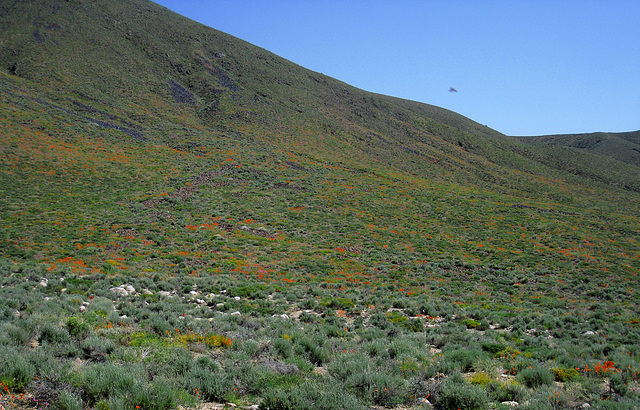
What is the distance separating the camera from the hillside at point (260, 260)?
5.78 meters

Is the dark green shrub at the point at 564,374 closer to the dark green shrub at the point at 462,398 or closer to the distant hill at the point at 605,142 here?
the dark green shrub at the point at 462,398

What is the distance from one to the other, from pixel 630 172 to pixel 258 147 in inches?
3497

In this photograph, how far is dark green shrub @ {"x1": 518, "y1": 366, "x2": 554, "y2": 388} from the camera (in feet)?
20.7

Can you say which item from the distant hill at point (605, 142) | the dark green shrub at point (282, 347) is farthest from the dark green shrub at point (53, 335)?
the distant hill at point (605, 142)

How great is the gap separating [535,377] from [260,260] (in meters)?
14.2

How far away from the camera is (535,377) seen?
6445 mm

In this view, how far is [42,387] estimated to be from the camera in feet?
15.1

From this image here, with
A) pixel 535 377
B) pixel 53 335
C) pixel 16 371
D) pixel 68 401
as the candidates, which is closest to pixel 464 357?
pixel 535 377

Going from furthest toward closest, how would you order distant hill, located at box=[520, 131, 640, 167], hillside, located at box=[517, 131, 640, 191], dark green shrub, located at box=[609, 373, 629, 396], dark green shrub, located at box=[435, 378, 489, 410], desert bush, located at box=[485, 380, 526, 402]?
distant hill, located at box=[520, 131, 640, 167], hillside, located at box=[517, 131, 640, 191], dark green shrub, located at box=[609, 373, 629, 396], desert bush, located at box=[485, 380, 526, 402], dark green shrub, located at box=[435, 378, 489, 410]

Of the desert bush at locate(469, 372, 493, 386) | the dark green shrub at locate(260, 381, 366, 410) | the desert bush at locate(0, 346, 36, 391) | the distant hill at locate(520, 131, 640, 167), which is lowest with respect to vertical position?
the desert bush at locate(0, 346, 36, 391)

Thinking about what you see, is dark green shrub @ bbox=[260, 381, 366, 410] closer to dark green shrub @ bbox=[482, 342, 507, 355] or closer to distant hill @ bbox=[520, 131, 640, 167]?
dark green shrub @ bbox=[482, 342, 507, 355]

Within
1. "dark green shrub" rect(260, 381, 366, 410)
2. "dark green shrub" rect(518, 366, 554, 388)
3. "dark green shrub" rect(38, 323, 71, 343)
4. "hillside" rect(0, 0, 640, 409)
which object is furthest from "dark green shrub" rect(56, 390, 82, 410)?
"dark green shrub" rect(518, 366, 554, 388)

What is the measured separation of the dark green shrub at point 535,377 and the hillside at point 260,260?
0.12ft

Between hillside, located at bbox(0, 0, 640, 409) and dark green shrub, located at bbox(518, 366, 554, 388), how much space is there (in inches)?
1.5
